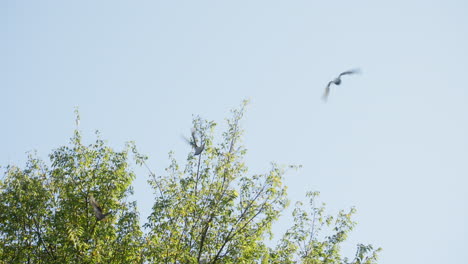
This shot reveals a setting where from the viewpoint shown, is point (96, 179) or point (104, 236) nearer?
point (104, 236)

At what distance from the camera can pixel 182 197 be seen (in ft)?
70.7

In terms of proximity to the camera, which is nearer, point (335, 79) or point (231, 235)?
point (335, 79)

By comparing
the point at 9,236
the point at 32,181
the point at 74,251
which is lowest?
the point at 74,251

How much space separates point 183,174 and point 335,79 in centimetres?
810

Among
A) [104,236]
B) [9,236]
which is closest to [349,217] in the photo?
[104,236]

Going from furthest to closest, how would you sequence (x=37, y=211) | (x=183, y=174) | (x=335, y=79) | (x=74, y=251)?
1. (x=183, y=174)
2. (x=37, y=211)
3. (x=74, y=251)
4. (x=335, y=79)

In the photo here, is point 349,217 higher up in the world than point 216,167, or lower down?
lower down

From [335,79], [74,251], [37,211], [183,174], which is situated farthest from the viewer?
[183,174]

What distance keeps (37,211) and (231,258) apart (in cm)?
804

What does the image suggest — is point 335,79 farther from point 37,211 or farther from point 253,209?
point 37,211

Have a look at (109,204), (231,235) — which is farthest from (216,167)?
(109,204)

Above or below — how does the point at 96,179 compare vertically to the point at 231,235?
above

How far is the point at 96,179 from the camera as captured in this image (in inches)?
885

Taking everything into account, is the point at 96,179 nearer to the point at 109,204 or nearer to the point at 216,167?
the point at 109,204
